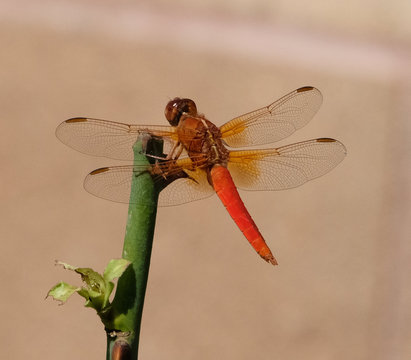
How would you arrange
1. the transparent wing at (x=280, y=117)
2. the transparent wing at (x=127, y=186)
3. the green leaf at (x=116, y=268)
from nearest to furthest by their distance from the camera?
the green leaf at (x=116, y=268) → the transparent wing at (x=127, y=186) → the transparent wing at (x=280, y=117)

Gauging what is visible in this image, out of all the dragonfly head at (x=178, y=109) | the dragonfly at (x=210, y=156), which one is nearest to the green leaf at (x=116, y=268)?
the dragonfly at (x=210, y=156)

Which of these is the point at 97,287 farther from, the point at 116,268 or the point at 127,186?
the point at 127,186

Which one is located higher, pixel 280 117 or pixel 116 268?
pixel 280 117

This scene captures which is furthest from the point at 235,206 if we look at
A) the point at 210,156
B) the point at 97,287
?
the point at 97,287

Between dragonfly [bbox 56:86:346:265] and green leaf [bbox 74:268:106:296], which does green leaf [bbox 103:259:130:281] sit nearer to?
green leaf [bbox 74:268:106:296]

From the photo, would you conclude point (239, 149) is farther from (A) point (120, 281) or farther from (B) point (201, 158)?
(A) point (120, 281)

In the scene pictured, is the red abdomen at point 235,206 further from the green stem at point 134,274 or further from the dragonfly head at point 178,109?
the green stem at point 134,274
